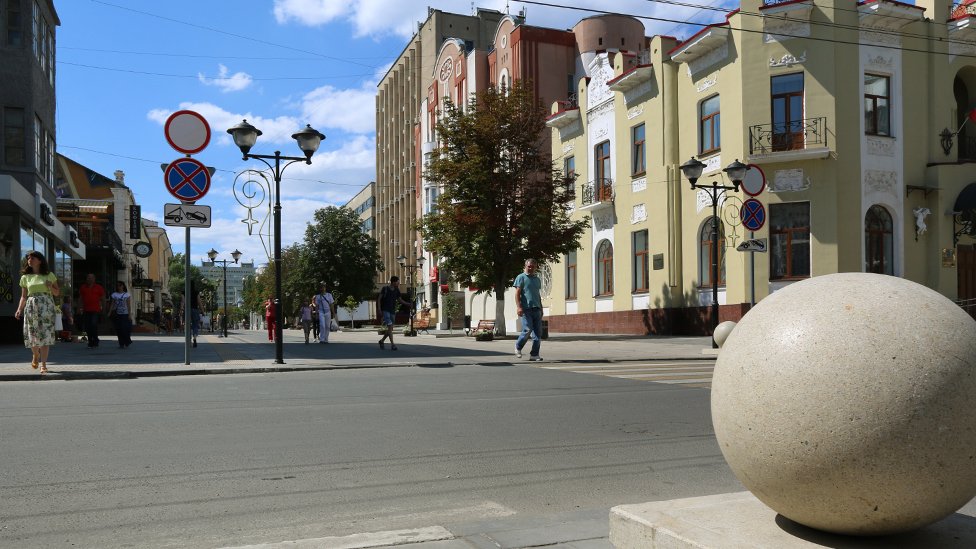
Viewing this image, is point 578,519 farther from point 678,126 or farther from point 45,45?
point 45,45

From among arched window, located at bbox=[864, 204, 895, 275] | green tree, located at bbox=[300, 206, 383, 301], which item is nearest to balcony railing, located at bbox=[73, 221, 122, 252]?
green tree, located at bbox=[300, 206, 383, 301]

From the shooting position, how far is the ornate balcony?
24172 mm

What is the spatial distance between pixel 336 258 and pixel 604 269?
3537cm

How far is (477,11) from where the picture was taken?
65875mm

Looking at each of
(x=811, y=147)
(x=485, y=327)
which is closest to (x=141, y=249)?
(x=485, y=327)

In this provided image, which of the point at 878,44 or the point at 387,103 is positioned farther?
the point at 387,103

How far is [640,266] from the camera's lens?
99.0 ft

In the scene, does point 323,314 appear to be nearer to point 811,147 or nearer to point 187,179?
point 187,179

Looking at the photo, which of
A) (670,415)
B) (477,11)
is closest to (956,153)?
(670,415)

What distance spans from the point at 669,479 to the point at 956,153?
2628 centimetres

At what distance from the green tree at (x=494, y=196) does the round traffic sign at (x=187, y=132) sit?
13392 millimetres

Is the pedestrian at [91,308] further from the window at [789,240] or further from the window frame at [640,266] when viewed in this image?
the window at [789,240]

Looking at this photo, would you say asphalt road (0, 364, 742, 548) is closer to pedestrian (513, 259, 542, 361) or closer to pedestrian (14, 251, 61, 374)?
pedestrian (14, 251, 61, 374)

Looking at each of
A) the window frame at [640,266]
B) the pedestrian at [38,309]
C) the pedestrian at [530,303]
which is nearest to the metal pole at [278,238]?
the pedestrian at [38,309]
